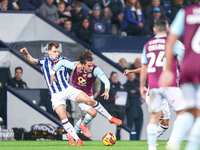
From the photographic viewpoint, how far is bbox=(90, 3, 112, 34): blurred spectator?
45.3ft

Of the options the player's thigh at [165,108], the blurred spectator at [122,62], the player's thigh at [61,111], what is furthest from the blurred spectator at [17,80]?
the player's thigh at [165,108]

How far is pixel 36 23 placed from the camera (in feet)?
43.5

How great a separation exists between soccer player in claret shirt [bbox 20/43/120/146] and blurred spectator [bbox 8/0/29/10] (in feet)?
16.9

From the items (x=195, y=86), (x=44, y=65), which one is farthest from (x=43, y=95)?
(x=195, y=86)

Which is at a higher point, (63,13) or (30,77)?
(63,13)

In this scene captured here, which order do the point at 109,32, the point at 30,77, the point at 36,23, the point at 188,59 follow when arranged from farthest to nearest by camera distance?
the point at 109,32
the point at 36,23
the point at 30,77
the point at 188,59

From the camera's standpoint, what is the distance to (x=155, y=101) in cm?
535

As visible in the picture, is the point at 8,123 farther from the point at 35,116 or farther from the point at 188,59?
the point at 188,59

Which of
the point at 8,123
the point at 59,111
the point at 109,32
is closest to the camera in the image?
the point at 59,111

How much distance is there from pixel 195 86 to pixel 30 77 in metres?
8.75

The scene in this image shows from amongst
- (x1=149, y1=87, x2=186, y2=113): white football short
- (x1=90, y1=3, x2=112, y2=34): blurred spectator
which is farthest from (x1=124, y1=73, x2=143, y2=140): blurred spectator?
(x1=149, y1=87, x2=186, y2=113): white football short

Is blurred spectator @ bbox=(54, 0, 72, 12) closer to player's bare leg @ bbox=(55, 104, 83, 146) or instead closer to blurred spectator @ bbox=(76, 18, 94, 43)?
blurred spectator @ bbox=(76, 18, 94, 43)

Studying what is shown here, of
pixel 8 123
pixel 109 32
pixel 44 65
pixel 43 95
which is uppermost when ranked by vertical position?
pixel 109 32

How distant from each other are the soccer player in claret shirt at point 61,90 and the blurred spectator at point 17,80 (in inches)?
113
